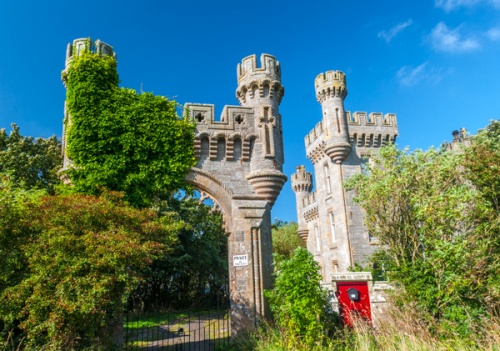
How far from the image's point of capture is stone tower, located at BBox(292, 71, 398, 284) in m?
21.4

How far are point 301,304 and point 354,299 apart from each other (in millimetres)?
2434

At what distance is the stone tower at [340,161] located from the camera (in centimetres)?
2138

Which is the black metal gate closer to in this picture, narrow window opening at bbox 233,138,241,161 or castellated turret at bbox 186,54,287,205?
castellated turret at bbox 186,54,287,205

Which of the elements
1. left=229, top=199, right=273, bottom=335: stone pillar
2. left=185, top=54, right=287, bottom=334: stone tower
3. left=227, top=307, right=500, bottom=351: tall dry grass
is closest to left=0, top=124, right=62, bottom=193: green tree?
left=185, top=54, right=287, bottom=334: stone tower

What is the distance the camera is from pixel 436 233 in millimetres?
9992

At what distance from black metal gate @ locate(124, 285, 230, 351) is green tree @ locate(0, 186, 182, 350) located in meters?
2.16

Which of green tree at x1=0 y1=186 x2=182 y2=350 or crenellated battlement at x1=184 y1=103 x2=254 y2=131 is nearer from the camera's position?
green tree at x1=0 y1=186 x2=182 y2=350

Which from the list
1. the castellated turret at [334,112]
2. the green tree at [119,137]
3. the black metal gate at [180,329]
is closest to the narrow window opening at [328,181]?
the castellated turret at [334,112]

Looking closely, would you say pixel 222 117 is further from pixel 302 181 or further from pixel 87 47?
pixel 302 181

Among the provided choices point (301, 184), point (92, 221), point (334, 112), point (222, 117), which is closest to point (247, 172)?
point (222, 117)

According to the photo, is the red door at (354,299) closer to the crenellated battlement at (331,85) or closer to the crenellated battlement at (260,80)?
the crenellated battlement at (260,80)

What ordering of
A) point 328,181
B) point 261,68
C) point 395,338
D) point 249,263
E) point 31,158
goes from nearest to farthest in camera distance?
point 395,338 → point 249,263 → point 261,68 → point 31,158 → point 328,181

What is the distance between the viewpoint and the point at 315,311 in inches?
328

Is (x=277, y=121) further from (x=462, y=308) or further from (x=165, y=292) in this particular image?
(x=165, y=292)
